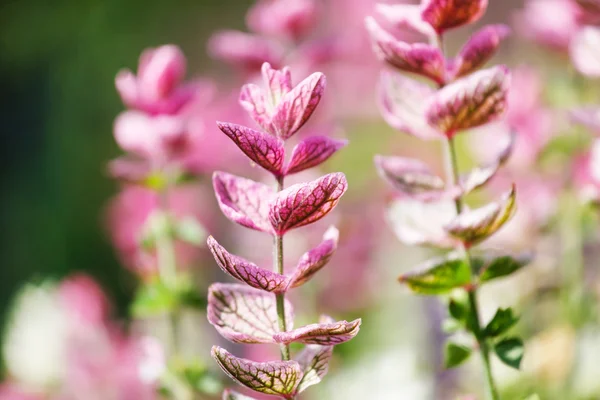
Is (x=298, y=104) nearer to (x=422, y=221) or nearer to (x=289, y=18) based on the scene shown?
(x=422, y=221)

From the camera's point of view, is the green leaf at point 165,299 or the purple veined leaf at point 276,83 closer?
the purple veined leaf at point 276,83

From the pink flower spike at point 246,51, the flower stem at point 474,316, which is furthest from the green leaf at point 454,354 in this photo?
the pink flower spike at point 246,51

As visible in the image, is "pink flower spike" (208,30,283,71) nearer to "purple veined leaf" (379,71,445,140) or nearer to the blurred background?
the blurred background

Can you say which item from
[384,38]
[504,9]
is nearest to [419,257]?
[384,38]

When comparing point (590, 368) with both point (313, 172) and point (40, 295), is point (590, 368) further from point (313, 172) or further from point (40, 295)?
point (40, 295)

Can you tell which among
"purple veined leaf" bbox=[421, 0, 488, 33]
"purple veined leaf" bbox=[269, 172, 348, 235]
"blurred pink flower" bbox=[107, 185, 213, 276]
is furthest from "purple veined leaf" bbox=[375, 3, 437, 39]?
"blurred pink flower" bbox=[107, 185, 213, 276]

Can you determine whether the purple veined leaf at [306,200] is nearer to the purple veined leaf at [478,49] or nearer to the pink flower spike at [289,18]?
the purple veined leaf at [478,49]
